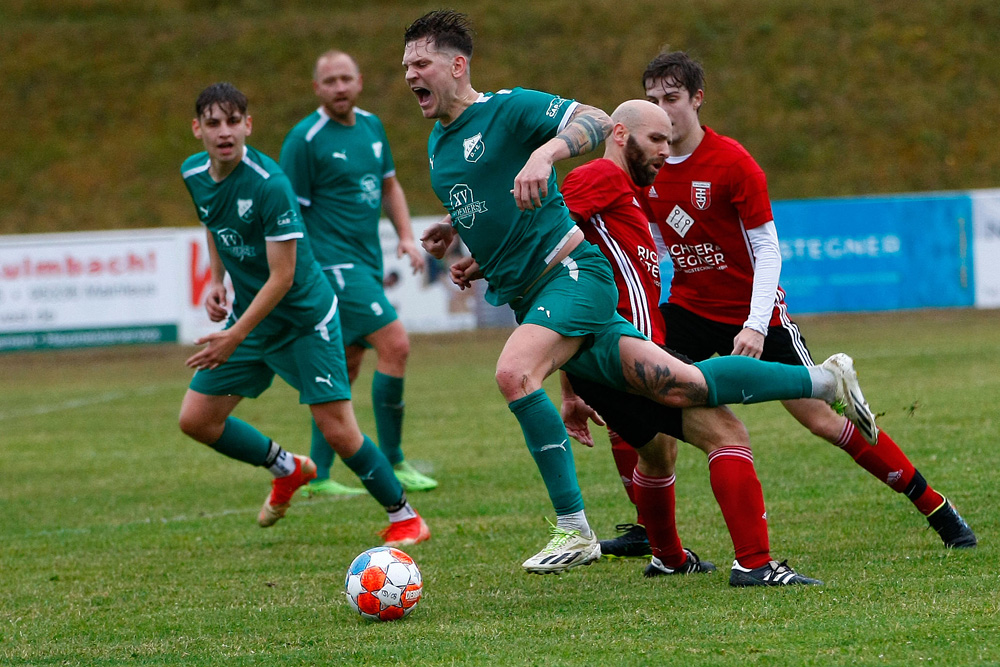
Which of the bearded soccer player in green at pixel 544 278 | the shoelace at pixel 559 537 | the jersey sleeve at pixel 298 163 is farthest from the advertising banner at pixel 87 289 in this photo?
the shoelace at pixel 559 537

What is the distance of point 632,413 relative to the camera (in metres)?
4.53

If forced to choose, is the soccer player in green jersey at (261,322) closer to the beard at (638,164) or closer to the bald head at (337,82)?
the bald head at (337,82)

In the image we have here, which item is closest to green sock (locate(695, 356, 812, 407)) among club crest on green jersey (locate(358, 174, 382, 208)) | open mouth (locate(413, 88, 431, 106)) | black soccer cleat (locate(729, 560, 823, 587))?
black soccer cleat (locate(729, 560, 823, 587))

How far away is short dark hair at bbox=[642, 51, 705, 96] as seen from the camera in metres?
5.12

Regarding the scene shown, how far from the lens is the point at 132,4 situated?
35.8m

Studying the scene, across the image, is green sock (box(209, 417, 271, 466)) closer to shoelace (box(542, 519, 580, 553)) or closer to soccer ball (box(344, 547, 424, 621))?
soccer ball (box(344, 547, 424, 621))

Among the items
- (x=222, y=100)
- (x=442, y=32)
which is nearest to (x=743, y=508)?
(x=442, y=32)

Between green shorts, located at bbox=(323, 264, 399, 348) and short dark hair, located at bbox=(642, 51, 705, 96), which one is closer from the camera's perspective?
short dark hair, located at bbox=(642, 51, 705, 96)

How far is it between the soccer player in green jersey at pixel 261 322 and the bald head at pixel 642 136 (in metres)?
1.89

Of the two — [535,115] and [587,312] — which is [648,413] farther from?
[535,115]

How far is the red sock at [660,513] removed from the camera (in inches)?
189

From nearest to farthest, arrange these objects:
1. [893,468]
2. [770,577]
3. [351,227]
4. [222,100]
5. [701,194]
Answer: [770,577] → [893,468] → [701,194] → [222,100] → [351,227]

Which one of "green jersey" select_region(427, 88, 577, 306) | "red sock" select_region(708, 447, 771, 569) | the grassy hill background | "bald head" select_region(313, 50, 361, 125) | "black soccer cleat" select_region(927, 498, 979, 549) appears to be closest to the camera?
"red sock" select_region(708, 447, 771, 569)

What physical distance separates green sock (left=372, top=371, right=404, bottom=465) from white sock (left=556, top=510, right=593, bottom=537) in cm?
350
